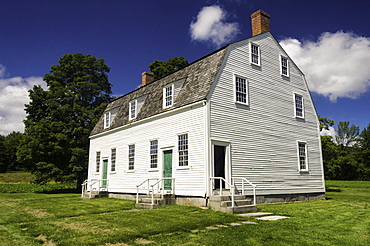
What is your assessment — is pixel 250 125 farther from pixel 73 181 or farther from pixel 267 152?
pixel 73 181

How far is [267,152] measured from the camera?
14945 millimetres

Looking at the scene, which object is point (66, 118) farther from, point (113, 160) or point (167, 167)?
point (167, 167)

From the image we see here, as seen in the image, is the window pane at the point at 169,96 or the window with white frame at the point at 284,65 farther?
the window with white frame at the point at 284,65

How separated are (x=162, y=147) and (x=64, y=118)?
60.0 feet

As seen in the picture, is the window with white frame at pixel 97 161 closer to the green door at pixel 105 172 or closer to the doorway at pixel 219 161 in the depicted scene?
the green door at pixel 105 172

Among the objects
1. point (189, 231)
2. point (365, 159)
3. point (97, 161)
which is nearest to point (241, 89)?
point (189, 231)

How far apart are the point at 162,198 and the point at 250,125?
18.4ft

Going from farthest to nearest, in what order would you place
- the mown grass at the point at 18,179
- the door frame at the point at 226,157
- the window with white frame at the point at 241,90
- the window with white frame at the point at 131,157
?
the mown grass at the point at 18,179 → the window with white frame at the point at 131,157 → the window with white frame at the point at 241,90 → the door frame at the point at 226,157

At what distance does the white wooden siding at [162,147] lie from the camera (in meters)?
12.9

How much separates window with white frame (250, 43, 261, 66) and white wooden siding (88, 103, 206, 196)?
15.7 feet

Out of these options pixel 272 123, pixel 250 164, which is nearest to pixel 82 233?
pixel 250 164

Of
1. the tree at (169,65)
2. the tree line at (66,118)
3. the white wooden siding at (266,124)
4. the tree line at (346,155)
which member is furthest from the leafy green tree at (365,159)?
the white wooden siding at (266,124)

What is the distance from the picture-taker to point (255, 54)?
623 inches

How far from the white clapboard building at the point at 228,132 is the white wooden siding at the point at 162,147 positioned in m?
0.05
